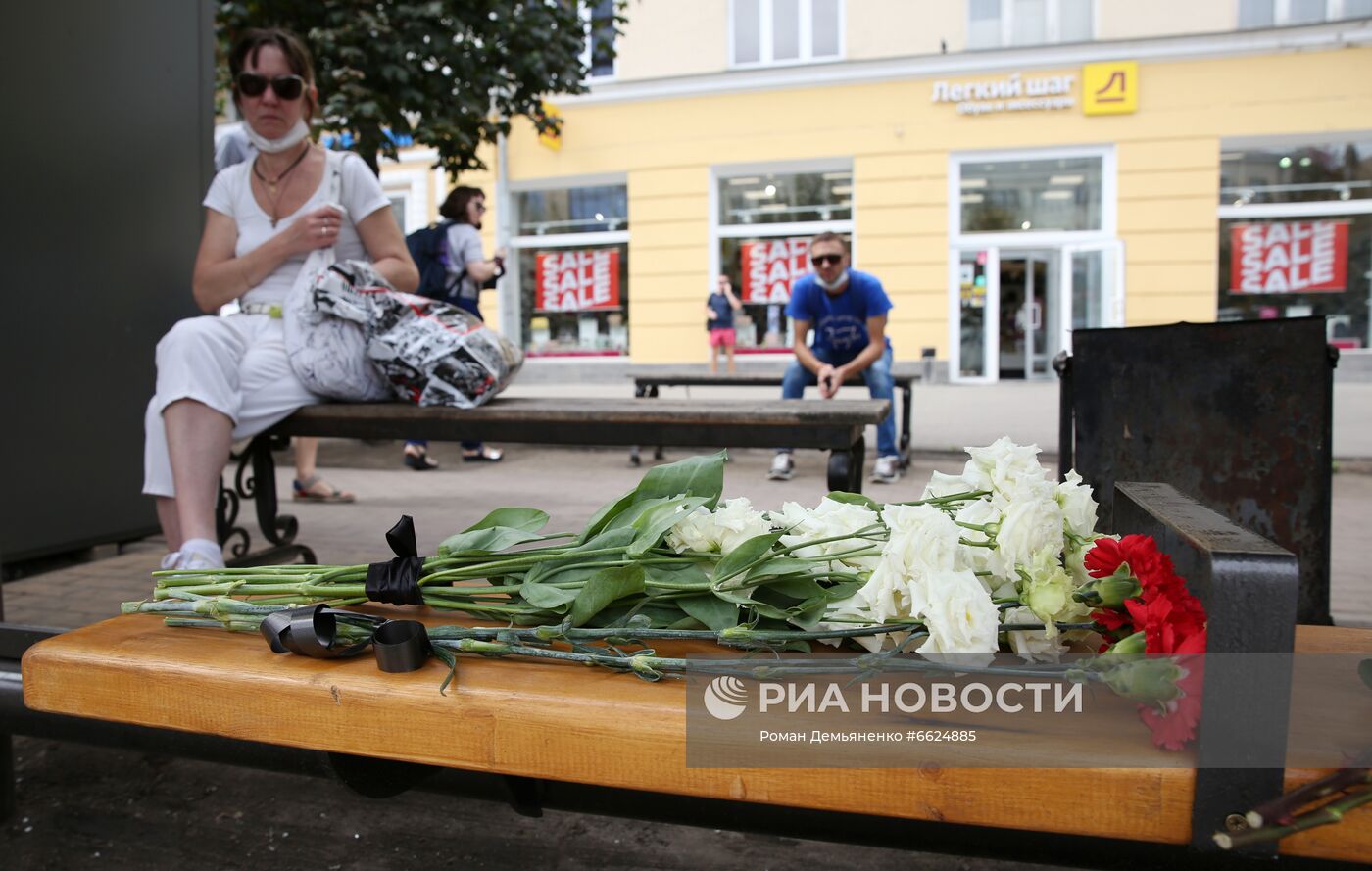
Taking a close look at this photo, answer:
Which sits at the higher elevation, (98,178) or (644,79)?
(644,79)

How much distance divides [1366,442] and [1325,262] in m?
8.38

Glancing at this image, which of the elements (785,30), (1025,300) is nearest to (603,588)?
(1025,300)

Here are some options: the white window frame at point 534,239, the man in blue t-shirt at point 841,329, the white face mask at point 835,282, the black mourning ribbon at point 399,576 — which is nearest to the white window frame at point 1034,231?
the white window frame at point 534,239

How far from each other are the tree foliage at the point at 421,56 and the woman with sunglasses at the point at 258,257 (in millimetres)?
4447

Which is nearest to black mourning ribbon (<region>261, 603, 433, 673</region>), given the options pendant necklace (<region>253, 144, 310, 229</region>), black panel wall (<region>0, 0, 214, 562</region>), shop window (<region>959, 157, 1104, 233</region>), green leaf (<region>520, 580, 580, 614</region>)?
green leaf (<region>520, 580, 580, 614</region>)

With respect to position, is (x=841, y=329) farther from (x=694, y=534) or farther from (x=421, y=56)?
(x=694, y=534)

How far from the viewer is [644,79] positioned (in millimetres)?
16547

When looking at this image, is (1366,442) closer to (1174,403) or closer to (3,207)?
(1174,403)

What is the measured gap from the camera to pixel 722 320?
617 inches

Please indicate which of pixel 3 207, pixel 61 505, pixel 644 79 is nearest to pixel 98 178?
pixel 3 207

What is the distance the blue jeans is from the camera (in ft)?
22.4

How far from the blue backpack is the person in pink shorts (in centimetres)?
849

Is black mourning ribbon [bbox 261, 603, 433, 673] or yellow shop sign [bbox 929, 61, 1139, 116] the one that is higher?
yellow shop sign [bbox 929, 61, 1139, 116]

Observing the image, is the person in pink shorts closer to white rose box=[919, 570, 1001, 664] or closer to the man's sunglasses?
the man's sunglasses
